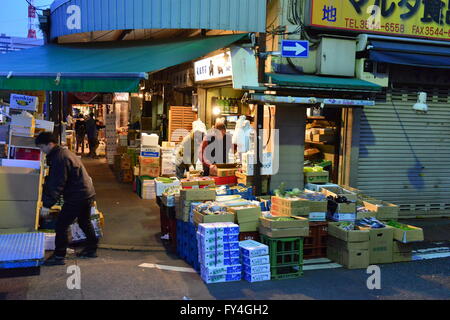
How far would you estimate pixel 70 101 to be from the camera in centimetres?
2483

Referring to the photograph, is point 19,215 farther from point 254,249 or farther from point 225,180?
point 225,180

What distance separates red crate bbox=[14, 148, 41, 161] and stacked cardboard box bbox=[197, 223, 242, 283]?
3.82 m

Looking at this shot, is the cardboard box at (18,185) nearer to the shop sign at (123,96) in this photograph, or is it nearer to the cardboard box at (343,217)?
the cardboard box at (343,217)

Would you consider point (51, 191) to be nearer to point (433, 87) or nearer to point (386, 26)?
point (386, 26)

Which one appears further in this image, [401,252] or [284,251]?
[401,252]

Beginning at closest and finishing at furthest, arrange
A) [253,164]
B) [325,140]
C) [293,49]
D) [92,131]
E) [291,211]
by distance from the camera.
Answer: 1. [291,211]
2. [293,49]
3. [253,164]
4. [325,140]
5. [92,131]

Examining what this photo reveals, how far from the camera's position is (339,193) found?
9.37 metres

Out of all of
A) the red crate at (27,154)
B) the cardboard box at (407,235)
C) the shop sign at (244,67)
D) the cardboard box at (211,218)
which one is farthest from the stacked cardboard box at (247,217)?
the red crate at (27,154)

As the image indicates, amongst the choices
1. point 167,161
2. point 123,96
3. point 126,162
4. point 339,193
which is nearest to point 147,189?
point 167,161

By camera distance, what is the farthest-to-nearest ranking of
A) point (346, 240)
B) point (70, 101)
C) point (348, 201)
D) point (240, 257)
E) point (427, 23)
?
1. point (70, 101)
2. point (427, 23)
3. point (348, 201)
4. point (346, 240)
5. point (240, 257)

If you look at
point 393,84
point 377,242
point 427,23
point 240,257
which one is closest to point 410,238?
point 377,242

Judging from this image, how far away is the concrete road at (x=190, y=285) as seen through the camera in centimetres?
614

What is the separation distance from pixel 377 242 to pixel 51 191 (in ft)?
19.1

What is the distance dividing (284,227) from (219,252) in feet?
3.79
